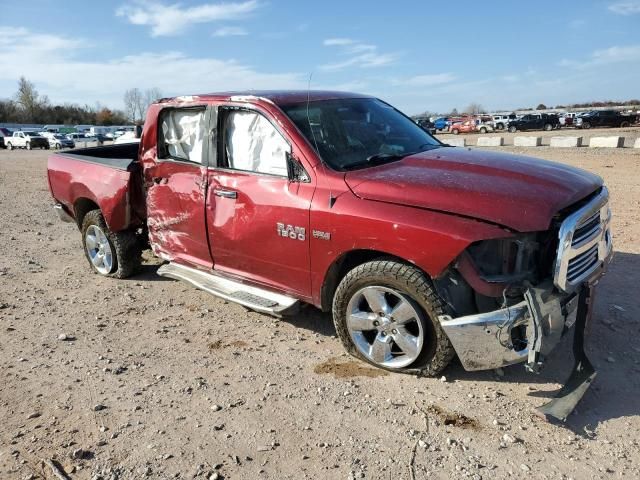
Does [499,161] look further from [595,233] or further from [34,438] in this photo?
[34,438]

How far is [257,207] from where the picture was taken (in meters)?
4.24

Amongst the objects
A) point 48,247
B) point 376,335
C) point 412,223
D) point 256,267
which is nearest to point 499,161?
point 412,223

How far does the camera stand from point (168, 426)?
3266 millimetres

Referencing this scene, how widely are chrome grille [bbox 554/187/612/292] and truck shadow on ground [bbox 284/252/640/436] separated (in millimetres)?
536

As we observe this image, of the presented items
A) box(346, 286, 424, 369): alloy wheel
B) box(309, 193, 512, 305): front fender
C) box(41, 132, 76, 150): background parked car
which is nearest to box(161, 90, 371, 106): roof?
box(309, 193, 512, 305): front fender

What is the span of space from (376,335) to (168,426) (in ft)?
4.97

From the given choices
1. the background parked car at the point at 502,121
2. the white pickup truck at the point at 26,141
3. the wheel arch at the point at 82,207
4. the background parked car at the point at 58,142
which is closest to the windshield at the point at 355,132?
the wheel arch at the point at 82,207

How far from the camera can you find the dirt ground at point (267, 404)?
289cm

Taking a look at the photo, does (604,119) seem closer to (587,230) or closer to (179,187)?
(587,230)

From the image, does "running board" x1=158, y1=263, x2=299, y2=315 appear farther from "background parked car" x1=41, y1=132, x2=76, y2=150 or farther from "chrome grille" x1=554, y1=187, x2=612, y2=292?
"background parked car" x1=41, y1=132, x2=76, y2=150

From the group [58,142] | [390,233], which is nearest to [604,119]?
[58,142]

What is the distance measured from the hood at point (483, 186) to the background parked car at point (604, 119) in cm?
4343

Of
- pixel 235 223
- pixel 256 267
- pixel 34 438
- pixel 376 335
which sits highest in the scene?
pixel 235 223

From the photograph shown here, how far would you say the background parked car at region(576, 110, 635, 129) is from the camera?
41.5 m
